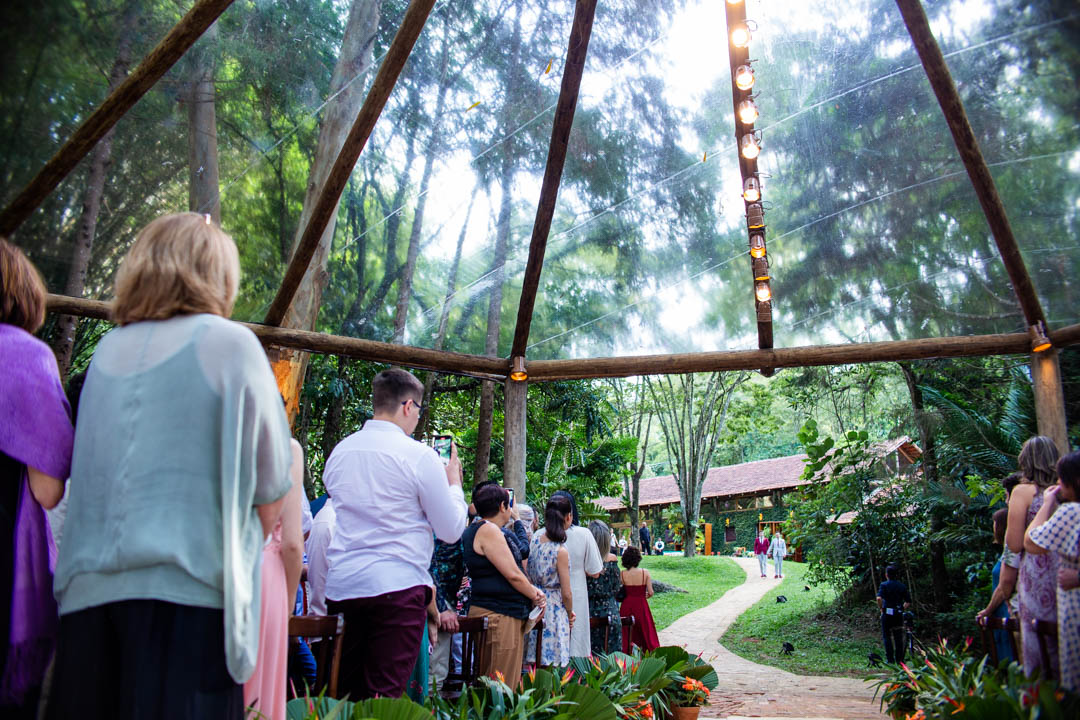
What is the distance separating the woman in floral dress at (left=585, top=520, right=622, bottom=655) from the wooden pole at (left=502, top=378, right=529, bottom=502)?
987mm

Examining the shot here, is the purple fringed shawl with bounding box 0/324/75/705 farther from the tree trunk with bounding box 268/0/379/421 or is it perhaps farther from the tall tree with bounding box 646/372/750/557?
the tall tree with bounding box 646/372/750/557

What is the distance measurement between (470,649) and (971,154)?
4.83m

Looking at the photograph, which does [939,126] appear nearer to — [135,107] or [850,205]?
[850,205]

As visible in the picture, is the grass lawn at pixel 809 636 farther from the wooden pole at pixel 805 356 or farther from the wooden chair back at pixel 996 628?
the wooden chair back at pixel 996 628

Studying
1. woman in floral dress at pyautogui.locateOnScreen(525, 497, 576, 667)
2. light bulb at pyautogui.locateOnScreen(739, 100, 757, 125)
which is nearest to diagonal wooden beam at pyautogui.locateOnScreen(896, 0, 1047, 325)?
light bulb at pyautogui.locateOnScreen(739, 100, 757, 125)

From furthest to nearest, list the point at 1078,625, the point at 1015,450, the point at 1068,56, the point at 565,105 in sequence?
the point at 1015,450 < the point at 565,105 < the point at 1068,56 < the point at 1078,625

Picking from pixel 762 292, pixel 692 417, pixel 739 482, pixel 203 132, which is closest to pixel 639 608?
pixel 762 292

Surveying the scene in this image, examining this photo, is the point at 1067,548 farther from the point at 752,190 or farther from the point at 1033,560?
the point at 752,190

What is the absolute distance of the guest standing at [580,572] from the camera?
5930mm

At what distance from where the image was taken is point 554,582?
18.2ft

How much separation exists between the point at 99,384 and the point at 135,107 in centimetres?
476

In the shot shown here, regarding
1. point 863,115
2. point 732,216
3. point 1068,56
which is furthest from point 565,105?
point 1068,56

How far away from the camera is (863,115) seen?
6.25 meters

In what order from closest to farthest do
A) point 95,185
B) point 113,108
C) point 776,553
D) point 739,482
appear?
point 113,108, point 95,185, point 776,553, point 739,482
